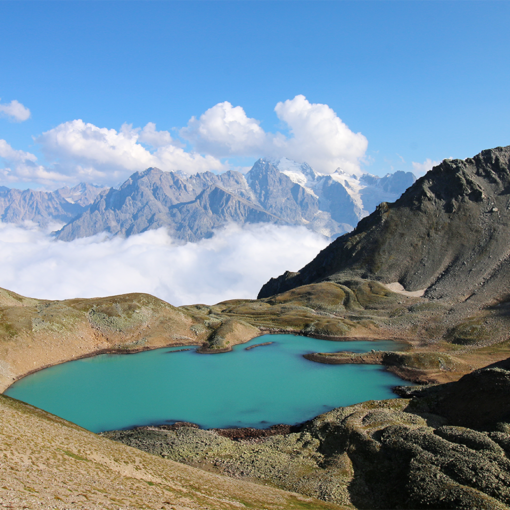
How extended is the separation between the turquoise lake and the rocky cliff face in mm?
90000

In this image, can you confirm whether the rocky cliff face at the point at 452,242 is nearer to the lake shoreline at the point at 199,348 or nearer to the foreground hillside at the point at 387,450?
the lake shoreline at the point at 199,348

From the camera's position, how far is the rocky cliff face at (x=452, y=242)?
15400 centimetres

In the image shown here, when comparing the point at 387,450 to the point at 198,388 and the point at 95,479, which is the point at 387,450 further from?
the point at 198,388

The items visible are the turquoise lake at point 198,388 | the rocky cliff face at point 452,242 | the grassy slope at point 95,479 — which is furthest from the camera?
the rocky cliff face at point 452,242

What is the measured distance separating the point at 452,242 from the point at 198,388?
151m

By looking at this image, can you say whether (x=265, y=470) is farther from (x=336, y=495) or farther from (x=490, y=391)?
(x=490, y=391)

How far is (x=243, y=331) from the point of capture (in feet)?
375

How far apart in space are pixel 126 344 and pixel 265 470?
2703 inches

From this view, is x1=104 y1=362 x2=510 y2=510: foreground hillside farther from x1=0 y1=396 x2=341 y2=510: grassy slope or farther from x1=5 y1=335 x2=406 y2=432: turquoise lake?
x1=5 y1=335 x2=406 y2=432: turquoise lake

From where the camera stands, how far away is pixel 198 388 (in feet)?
236

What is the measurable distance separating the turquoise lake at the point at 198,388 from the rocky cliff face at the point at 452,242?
90000 mm

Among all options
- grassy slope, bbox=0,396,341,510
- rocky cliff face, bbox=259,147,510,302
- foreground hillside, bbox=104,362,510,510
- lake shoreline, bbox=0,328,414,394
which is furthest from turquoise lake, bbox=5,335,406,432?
rocky cliff face, bbox=259,147,510,302

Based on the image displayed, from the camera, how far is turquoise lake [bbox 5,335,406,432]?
191 ft

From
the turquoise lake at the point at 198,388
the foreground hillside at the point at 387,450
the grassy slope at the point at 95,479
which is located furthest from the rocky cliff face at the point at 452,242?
the grassy slope at the point at 95,479
